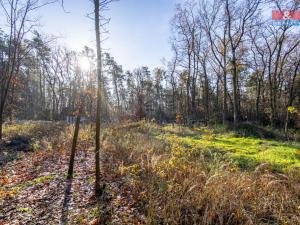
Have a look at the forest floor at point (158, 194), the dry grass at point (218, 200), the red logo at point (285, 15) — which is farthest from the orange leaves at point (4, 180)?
the red logo at point (285, 15)

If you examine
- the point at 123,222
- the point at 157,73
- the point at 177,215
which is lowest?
the point at 123,222

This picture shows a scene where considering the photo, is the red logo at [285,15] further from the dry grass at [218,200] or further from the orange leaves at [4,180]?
the orange leaves at [4,180]

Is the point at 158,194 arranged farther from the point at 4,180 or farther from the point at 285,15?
the point at 285,15

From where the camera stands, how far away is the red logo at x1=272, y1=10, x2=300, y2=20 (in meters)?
13.0

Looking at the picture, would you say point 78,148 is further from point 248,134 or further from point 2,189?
point 248,134

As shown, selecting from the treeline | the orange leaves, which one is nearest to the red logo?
the treeline

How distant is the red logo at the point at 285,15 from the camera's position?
13.0 meters

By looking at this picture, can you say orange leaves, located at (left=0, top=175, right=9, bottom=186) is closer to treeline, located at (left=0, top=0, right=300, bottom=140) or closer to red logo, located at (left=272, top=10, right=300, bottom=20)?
treeline, located at (left=0, top=0, right=300, bottom=140)

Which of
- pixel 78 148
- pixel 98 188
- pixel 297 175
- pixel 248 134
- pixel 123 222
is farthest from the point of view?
pixel 248 134

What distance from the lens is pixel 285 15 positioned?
46.5 feet

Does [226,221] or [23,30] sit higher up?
[23,30]

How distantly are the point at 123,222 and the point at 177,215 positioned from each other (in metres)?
0.95

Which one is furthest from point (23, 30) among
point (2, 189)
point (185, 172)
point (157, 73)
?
point (157, 73)

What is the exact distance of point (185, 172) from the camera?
171 inches
